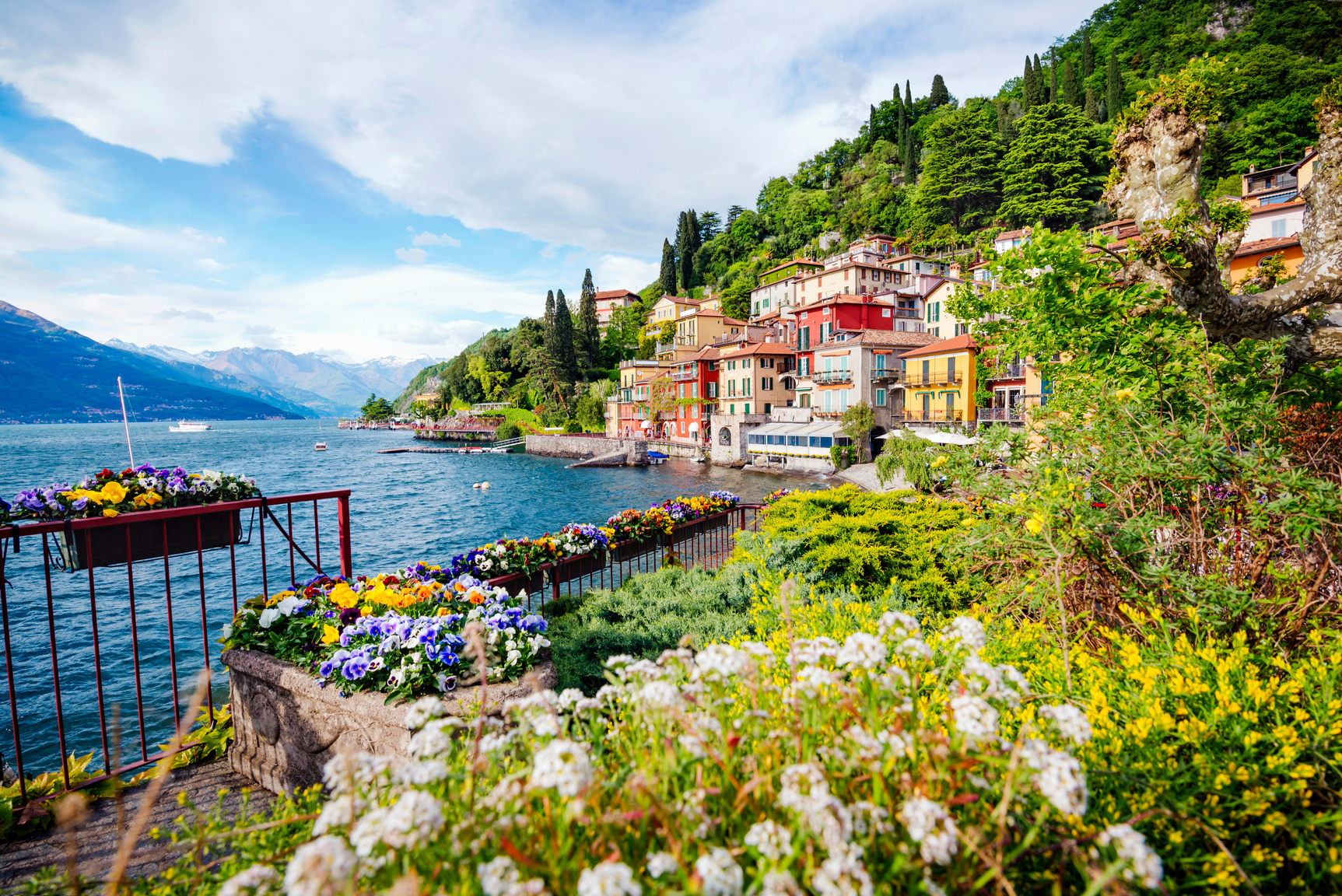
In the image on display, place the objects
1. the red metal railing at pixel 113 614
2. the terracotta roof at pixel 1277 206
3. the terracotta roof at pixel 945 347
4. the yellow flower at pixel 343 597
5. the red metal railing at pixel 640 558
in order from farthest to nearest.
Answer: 1. the terracotta roof at pixel 945 347
2. the terracotta roof at pixel 1277 206
3. the red metal railing at pixel 640 558
4. the yellow flower at pixel 343 597
5. the red metal railing at pixel 113 614

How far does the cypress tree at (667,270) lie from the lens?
7562 cm

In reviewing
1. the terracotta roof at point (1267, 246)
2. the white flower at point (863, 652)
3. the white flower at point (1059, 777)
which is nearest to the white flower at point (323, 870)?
the white flower at point (863, 652)

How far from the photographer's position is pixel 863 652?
4.75 feet

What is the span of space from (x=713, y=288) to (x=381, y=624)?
237 ft

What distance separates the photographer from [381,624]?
2885 millimetres

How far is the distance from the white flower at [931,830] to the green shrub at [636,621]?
2575 mm

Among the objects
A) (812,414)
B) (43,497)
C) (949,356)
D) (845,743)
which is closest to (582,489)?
(812,414)

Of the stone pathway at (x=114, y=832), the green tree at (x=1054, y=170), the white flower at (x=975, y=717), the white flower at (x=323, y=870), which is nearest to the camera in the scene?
the white flower at (x=323, y=870)

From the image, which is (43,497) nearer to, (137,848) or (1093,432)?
(137,848)

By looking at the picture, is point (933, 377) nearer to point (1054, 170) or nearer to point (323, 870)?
point (1054, 170)

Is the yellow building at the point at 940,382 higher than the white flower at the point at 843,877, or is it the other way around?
the yellow building at the point at 940,382

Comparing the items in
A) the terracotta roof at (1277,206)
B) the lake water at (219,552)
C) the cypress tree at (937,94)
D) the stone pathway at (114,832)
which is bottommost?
the lake water at (219,552)

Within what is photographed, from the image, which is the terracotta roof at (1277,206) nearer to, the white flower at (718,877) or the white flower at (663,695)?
the white flower at (663,695)

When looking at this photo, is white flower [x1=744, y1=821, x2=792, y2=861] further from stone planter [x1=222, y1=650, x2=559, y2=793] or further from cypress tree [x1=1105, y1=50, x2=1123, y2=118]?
cypress tree [x1=1105, y1=50, x2=1123, y2=118]
